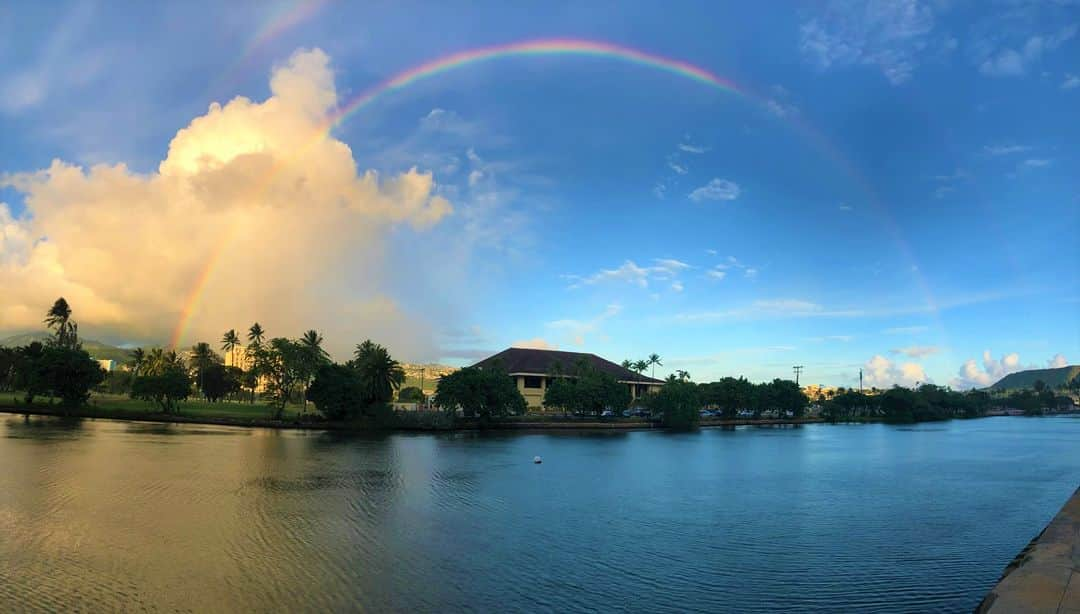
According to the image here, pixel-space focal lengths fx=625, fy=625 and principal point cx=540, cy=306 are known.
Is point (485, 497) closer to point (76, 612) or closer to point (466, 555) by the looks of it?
point (466, 555)

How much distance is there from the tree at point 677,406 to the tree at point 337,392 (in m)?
47.5

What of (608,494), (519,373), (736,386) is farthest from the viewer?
(736,386)

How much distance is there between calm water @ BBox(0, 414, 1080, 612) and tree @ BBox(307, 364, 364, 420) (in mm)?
31012

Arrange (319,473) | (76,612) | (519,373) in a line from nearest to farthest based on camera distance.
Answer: (76,612) < (319,473) < (519,373)

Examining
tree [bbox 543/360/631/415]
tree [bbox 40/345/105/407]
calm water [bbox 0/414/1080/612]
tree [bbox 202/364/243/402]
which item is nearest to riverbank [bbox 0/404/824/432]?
tree [bbox 40/345/105/407]

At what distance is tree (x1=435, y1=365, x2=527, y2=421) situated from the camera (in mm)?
80000

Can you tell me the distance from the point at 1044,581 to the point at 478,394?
7080 cm

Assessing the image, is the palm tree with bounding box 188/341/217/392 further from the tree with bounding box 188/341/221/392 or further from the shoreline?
the shoreline

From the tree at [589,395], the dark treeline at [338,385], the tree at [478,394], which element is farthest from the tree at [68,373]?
the tree at [589,395]

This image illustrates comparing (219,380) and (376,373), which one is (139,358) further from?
(376,373)

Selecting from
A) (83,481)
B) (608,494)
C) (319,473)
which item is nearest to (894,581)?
(608,494)

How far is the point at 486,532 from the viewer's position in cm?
2166

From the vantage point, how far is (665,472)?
136ft

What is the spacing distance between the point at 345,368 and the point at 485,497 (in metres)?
54.1
